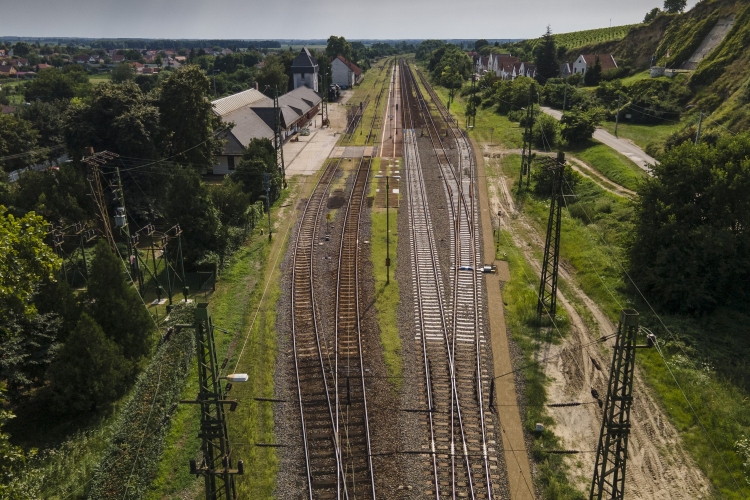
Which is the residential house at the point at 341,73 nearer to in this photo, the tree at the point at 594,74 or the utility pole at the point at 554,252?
the tree at the point at 594,74

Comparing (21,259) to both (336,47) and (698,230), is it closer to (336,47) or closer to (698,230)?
(698,230)

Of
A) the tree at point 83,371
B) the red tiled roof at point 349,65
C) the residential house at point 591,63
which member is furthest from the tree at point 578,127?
the red tiled roof at point 349,65

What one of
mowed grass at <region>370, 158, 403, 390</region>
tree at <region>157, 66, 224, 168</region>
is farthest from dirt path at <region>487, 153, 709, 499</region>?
tree at <region>157, 66, 224, 168</region>

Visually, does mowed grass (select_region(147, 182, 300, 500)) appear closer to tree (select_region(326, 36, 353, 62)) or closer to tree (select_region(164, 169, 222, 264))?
tree (select_region(164, 169, 222, 264))

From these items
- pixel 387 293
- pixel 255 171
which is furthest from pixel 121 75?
pixel 387 293

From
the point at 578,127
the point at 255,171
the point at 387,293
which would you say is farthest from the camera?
the point at 578,127
